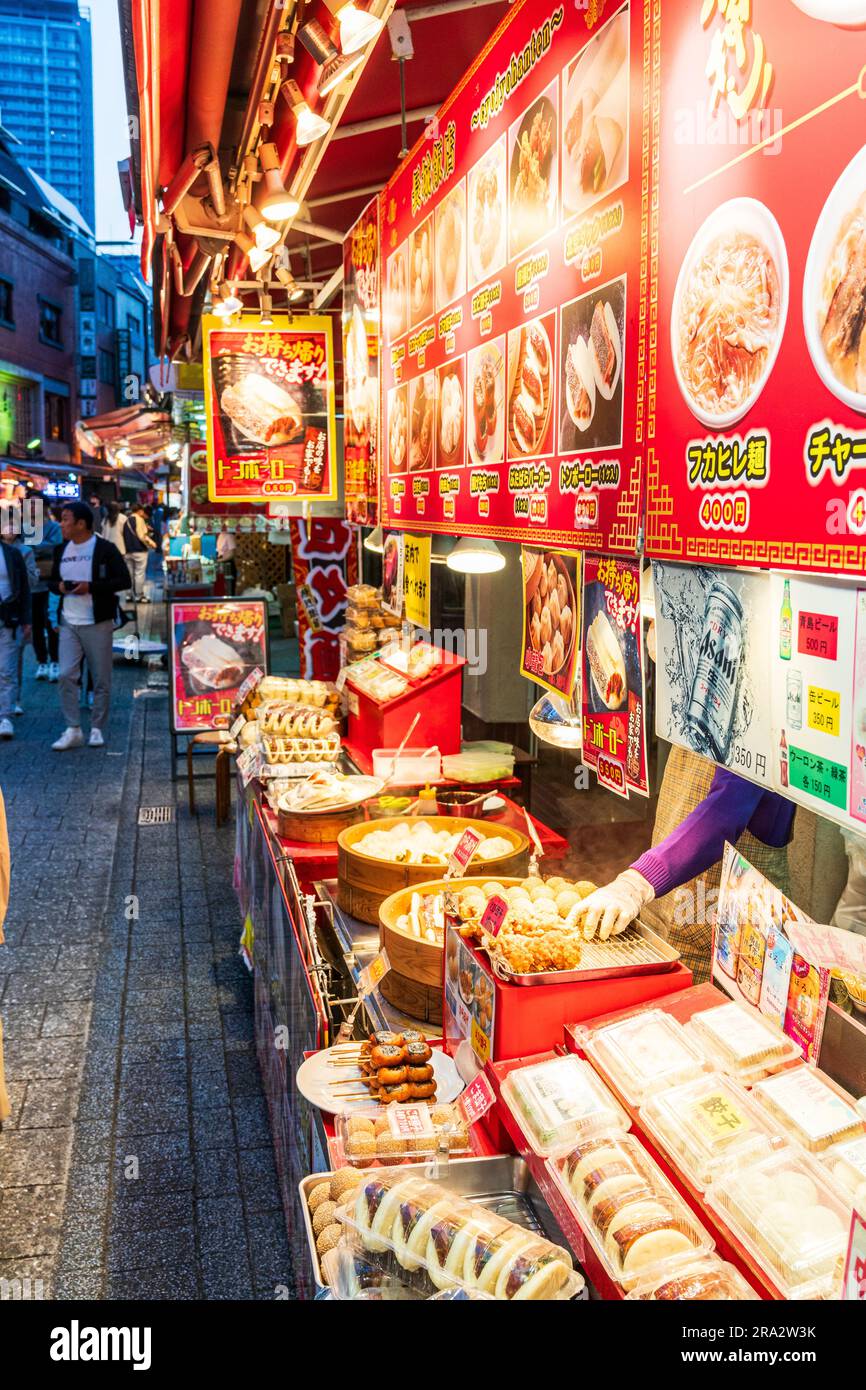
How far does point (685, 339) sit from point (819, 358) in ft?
Answer: 2.08

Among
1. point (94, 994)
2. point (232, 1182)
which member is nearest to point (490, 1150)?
point (232, 1182)

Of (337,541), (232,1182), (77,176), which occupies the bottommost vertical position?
(232,1182)

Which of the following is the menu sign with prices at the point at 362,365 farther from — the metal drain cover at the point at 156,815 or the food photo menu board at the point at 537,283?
the metal drain cover at the point at 156,815

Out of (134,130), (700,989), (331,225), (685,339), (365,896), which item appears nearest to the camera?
(685,339)

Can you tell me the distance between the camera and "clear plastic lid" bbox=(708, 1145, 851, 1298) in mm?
1847

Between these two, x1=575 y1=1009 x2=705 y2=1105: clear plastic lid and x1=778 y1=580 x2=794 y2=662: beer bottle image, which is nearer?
x1=778 y1=580 x2=794 y2=662: beer bottle image

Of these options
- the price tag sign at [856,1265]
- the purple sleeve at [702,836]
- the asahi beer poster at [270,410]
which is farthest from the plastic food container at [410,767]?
the price tag sign at [856,1265]

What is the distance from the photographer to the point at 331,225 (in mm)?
8695

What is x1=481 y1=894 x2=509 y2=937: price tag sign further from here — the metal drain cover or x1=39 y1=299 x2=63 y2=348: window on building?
x1=39 y1=299 x2=63 y2=348: window on building

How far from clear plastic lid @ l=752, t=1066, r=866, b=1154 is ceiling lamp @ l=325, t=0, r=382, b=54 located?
300 centimetres

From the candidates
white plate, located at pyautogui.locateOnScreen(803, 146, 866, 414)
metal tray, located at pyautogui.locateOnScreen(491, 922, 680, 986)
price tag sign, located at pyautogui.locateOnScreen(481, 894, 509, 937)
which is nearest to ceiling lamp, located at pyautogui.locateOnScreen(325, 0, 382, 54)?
white plate, located at pyautogui.locateOnScreen(803, 146, 866, 414)

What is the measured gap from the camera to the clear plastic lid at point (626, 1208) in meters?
1.97
